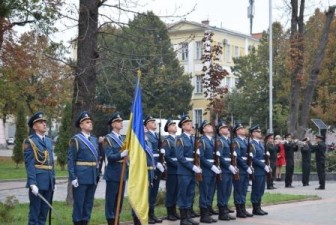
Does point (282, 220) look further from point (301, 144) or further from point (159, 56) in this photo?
point (301, 144)

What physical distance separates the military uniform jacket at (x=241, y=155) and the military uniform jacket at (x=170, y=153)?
1430 millimetres

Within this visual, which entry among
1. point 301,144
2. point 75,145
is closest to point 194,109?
point 301,144

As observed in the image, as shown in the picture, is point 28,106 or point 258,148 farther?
point 28,106

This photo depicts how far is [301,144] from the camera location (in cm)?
2178

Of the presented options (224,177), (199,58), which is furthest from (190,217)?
(199,58)

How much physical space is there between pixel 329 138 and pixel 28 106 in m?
21.2

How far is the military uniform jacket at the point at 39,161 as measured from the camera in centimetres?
964

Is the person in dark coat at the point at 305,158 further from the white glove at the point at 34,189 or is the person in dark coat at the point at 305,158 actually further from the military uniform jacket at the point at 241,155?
the white glove at the point at 34,189

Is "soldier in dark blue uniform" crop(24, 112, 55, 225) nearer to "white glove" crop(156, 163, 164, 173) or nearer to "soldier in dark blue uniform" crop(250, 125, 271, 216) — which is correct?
"white glove" crop(156, 163, 164, 173)

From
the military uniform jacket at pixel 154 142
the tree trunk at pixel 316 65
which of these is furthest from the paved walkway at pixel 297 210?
the tree trunk at pixel 316 65

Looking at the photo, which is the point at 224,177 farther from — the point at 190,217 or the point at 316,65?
the point at 316,65

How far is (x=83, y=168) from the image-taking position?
1013 centimetres

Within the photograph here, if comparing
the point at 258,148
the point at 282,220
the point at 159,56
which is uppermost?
the point at 159,56

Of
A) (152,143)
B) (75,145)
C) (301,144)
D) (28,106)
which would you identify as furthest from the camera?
(28,106)
